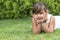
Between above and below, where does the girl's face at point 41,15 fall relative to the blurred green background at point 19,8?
above

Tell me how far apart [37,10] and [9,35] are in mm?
803

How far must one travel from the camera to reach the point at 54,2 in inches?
323

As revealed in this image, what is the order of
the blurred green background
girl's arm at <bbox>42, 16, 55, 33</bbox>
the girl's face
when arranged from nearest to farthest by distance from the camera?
the girl's face
girl's arm at <bbox>42, 16, 55, 33</bbox>
the blurred green background

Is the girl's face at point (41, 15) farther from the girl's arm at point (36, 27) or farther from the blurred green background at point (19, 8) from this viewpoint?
the blurred green background at point (19, 8)

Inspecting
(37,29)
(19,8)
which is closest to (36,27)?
(37,29)

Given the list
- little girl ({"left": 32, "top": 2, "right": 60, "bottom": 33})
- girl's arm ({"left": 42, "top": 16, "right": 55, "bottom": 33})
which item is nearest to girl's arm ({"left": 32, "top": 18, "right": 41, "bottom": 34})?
little girl ({"left": 32, "top": 2, "right": 60, "bottom": 33})

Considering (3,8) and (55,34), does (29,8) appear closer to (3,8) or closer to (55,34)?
(3,8)

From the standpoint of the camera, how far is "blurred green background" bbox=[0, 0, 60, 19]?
802cm

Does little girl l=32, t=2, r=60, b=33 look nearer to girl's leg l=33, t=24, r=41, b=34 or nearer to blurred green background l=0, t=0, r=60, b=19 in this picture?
girl's leg l=33, t=24, r=41, b=34

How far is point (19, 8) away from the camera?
8.06 metres

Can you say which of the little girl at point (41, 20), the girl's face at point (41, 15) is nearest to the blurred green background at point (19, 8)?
the little girl at point (41, 20)

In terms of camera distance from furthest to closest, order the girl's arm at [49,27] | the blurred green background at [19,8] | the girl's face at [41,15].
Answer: the blurred green background at [19,8], the girl's arm at [49,27], the girl's face at [41,15]

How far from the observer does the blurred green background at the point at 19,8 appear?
802 centimetres

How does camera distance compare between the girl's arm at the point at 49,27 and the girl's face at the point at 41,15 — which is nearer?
the girl's face at the point at 41,15
